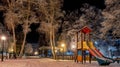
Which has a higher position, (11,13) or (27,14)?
(11,13)

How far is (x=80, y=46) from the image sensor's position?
3072 cm

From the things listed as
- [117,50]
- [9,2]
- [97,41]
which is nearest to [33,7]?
[9,2]

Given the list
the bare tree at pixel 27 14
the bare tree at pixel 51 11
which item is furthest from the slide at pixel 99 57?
the bare tree at pixel 27 14

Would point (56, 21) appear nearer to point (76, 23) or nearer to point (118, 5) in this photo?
point (76, 23)

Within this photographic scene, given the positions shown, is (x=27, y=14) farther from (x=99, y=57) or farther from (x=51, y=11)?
(x=99, y=57)

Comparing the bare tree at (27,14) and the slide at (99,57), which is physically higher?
the bare tree at (27,14)

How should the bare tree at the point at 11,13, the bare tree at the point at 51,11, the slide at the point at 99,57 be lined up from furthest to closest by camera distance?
the bare tree at the point at 51,11
the bare tree at the point at 11,13
the slide at the point at 99,57

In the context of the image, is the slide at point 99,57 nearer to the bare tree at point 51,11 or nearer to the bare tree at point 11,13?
the bare tree at point 51,11

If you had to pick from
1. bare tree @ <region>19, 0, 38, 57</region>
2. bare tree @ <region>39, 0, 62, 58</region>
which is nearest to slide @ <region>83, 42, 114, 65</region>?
bare tree @ <region>39, 0, 62, 58</region>

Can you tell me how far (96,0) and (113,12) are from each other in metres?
25.3

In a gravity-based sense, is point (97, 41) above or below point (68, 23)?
below

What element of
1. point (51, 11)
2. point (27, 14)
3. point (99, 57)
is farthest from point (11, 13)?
point (99, 57)

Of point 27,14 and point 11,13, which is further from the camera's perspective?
point 27,14

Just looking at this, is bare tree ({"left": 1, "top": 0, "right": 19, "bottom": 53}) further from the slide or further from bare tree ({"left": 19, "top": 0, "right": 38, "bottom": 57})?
the slide
